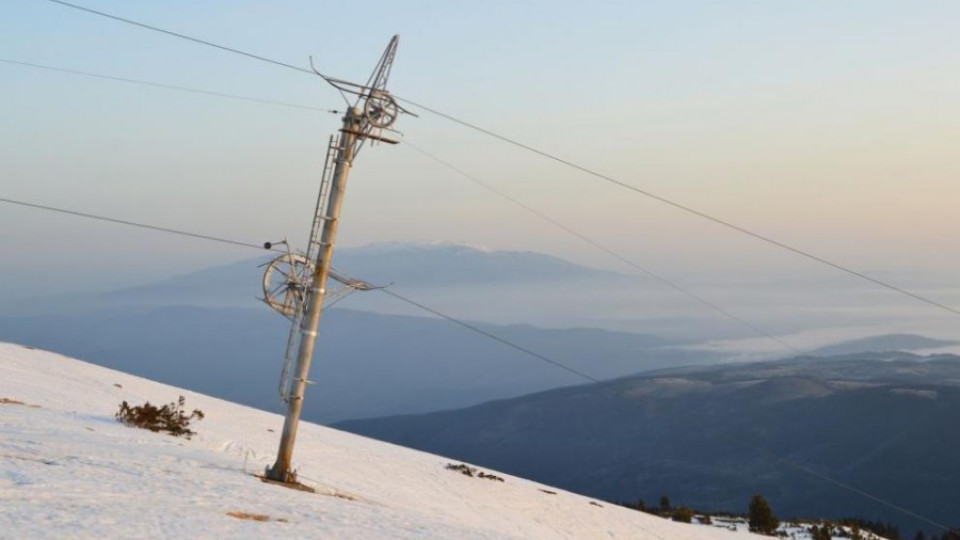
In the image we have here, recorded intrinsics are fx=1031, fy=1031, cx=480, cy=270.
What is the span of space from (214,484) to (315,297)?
200 inches

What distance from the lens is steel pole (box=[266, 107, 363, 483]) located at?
22703mm

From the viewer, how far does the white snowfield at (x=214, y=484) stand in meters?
15.7

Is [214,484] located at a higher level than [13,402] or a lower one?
lower

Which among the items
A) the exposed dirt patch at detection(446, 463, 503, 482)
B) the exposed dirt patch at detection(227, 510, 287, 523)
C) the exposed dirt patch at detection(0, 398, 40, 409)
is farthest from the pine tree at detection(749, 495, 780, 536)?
the exposed dirt patch at detection(227, 510, 287, 523)

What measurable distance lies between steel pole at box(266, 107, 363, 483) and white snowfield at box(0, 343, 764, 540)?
93 centimetres

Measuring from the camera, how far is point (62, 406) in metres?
30.0

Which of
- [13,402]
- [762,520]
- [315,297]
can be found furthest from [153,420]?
[762,520]

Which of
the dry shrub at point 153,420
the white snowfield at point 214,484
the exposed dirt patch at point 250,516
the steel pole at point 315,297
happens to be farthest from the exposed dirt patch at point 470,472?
the exposed dirt patch at point 250,516

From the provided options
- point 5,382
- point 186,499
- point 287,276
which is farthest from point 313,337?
point 5,382

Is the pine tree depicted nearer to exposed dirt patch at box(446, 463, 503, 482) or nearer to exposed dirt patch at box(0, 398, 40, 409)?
exposed dirt patch at box(446, 463, 503, 482)

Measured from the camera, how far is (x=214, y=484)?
19453mm

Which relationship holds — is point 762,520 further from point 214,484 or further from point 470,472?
point 214,484

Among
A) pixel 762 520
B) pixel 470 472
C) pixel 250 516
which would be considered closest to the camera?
pixel 250 516

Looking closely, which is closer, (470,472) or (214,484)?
(214,484)
